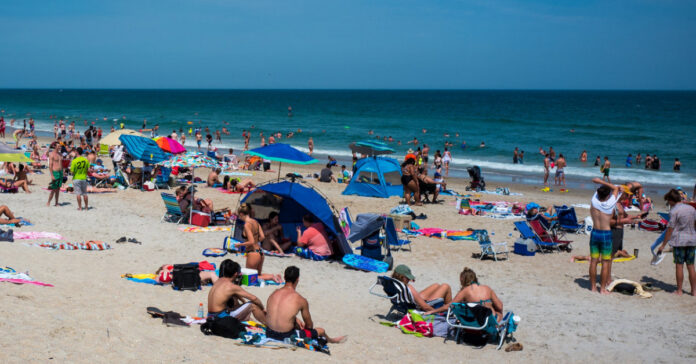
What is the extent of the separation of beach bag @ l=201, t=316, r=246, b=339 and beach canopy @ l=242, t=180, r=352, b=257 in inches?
165

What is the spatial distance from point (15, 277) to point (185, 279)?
6.53 ft

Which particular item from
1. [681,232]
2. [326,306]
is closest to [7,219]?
[326,306]

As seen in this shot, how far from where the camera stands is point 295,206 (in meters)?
11.4

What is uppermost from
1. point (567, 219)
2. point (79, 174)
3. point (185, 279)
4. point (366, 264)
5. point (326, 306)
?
point (79, 174)

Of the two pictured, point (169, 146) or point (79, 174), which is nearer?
point (79, 174)

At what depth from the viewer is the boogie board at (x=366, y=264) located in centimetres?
995

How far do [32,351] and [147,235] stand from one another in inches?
254

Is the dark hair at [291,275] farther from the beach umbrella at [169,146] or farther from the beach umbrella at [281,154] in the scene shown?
the beach umbrella at [169,146]

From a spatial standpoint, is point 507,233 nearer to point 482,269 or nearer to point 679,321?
point 482,269

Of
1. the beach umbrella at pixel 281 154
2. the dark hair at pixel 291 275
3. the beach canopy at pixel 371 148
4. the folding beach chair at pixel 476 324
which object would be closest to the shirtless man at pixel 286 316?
the dark hair at pixel 291 275

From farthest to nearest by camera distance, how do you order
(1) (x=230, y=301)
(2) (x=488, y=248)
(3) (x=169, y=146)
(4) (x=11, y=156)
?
(3) (x=169, y=146) < (4) (x=11, y=156) < (2) (x=488, y=248) < (1) (x=230, y=301)

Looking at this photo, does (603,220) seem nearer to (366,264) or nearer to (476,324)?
(476,324)

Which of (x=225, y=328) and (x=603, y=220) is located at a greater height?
(x=603, y=220)

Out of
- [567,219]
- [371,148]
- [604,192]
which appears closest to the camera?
[604,192]
